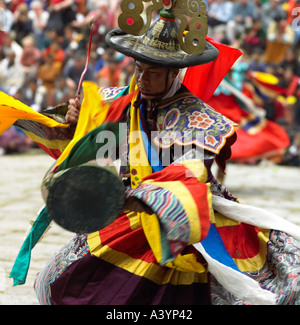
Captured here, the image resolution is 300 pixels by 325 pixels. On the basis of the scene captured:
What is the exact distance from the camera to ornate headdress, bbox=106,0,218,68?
269 centimetres

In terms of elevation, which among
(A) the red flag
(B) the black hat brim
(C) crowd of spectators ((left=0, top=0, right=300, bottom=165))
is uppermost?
(B) the black hat brim

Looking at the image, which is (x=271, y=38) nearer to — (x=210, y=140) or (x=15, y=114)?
(x=15, y=114)

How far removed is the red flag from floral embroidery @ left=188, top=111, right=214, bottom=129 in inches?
16.5

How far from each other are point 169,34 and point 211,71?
45 cm

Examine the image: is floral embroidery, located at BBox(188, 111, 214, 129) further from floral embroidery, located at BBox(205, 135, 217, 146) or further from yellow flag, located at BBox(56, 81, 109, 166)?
yellow flag, located at BBox(56, 81, 109, 166)

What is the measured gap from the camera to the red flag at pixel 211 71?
10.2ft

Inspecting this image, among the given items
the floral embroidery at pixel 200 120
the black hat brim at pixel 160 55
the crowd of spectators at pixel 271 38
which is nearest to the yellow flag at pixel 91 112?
the black hat brim at pixel 160 55

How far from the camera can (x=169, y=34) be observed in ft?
8.99

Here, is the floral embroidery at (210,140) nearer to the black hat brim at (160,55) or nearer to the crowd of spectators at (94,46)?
the black hat brim at (160,55)

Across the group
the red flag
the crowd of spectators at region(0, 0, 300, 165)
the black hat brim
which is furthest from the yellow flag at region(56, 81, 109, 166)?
the crowd of spectators at region(0, 0, 300, 165)

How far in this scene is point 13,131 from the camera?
36.4ft

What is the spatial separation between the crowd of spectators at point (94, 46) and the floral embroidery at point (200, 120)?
8.08m

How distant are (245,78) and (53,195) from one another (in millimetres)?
7144

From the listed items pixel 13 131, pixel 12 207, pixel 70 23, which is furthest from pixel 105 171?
pixel 70 23
